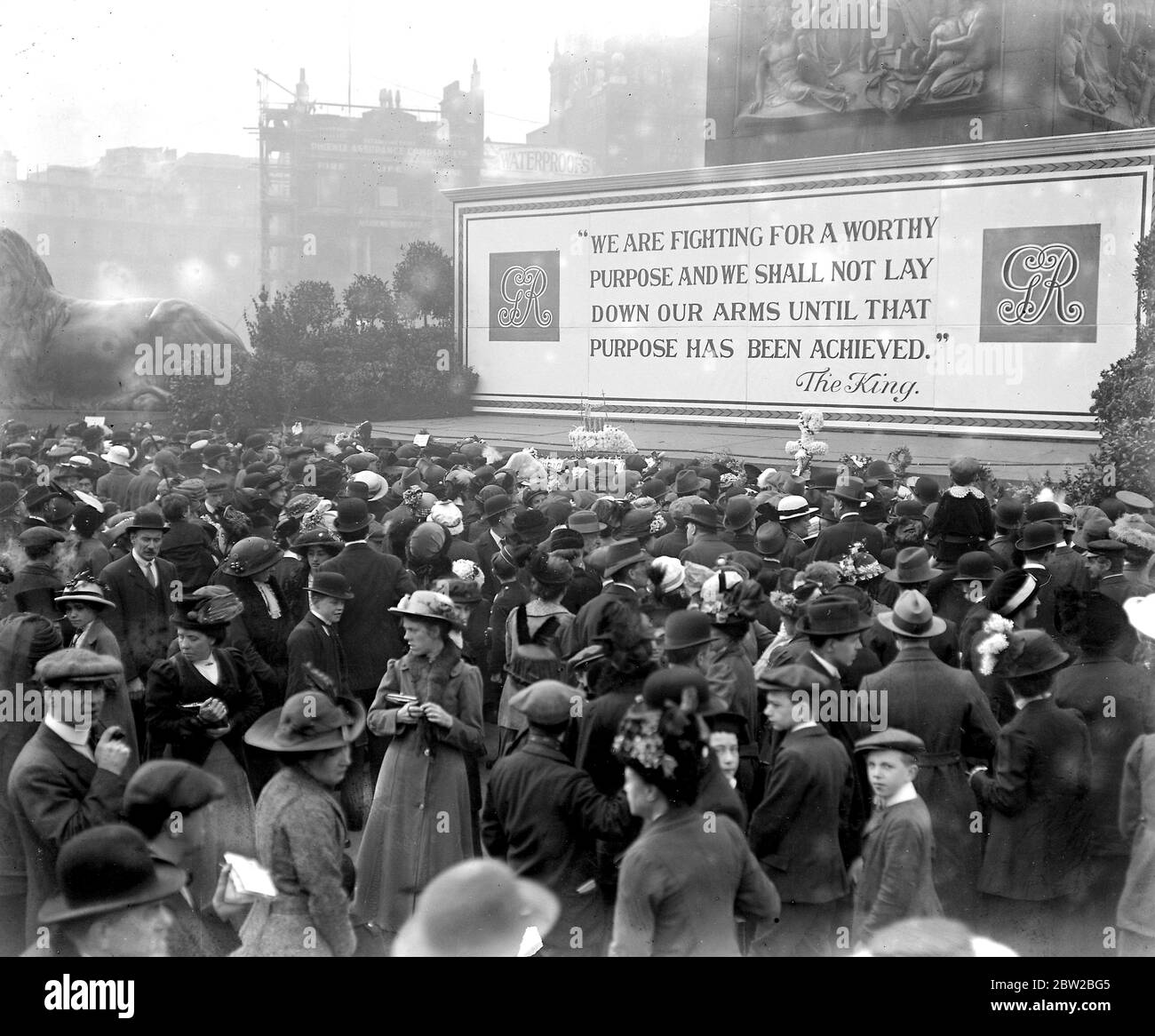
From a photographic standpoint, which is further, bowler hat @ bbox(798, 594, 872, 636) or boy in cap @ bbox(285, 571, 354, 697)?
boy in cap @ bbox(285, 571, 354, 697)

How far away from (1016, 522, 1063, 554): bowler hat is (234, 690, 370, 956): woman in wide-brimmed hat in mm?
4825

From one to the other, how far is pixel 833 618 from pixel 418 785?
190 centimetres

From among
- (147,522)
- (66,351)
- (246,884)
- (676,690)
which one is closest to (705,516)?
(147,522)

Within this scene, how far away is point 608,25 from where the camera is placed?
60.2 m

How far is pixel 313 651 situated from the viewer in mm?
6539

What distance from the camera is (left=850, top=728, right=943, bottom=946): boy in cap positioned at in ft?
15.0

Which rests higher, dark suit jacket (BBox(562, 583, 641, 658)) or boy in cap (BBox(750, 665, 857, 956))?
dark suit jacket (BBox(562, 583, 641, 658))

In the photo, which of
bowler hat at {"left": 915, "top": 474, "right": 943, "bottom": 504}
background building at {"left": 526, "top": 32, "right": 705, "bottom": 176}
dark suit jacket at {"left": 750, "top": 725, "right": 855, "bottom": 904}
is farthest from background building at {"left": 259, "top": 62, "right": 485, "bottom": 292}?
dark suit jacket at {"left": 750, "top": 725, "right": 855, "bottom": 904}

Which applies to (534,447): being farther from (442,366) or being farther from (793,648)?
(793,648)

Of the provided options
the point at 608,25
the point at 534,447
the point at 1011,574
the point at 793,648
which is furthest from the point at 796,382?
the point at 608,25

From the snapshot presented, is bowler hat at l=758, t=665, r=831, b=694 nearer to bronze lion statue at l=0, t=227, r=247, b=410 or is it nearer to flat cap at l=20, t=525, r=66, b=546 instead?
flat cap at l=20, t=525, r=66, b=546

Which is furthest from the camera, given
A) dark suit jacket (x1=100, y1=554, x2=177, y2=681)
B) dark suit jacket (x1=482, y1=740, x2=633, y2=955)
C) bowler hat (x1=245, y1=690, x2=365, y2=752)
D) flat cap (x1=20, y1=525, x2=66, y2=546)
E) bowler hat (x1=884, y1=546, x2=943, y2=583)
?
dark suit jacket (x1=100, y1=554, x2=177, y2=681)
